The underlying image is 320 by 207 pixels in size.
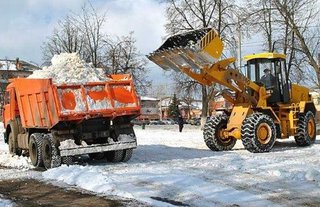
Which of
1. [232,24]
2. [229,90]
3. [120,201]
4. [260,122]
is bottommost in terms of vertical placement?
[120,201]

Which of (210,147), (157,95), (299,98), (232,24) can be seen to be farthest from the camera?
(157,95)

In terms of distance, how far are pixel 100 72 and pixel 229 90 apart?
479 centimetres

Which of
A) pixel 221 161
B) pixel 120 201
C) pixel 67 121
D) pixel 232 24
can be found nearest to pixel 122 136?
pixel 67 121

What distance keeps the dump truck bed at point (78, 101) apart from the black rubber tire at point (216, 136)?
406 centimetres

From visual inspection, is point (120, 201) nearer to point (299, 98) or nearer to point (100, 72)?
point (100, 72)

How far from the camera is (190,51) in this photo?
14.5 metres

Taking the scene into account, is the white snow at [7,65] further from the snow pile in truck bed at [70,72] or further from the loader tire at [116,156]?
the loader tire at [116,156]

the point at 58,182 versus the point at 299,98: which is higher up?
the point at 299,98

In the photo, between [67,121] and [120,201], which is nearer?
[120,201]

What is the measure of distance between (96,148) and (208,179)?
12.9 ft

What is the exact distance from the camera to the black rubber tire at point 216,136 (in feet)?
55.5

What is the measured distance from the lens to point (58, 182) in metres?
11.0

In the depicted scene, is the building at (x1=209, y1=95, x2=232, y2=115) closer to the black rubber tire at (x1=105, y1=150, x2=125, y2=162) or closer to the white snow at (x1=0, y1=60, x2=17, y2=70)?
the black rubber tire at (x1=105, y1=150, x2=125, y2=162)

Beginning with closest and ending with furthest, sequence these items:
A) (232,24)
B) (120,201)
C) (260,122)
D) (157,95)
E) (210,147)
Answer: (120,201) < (260,122) < (210,147) < (232,24) < (157,95)
